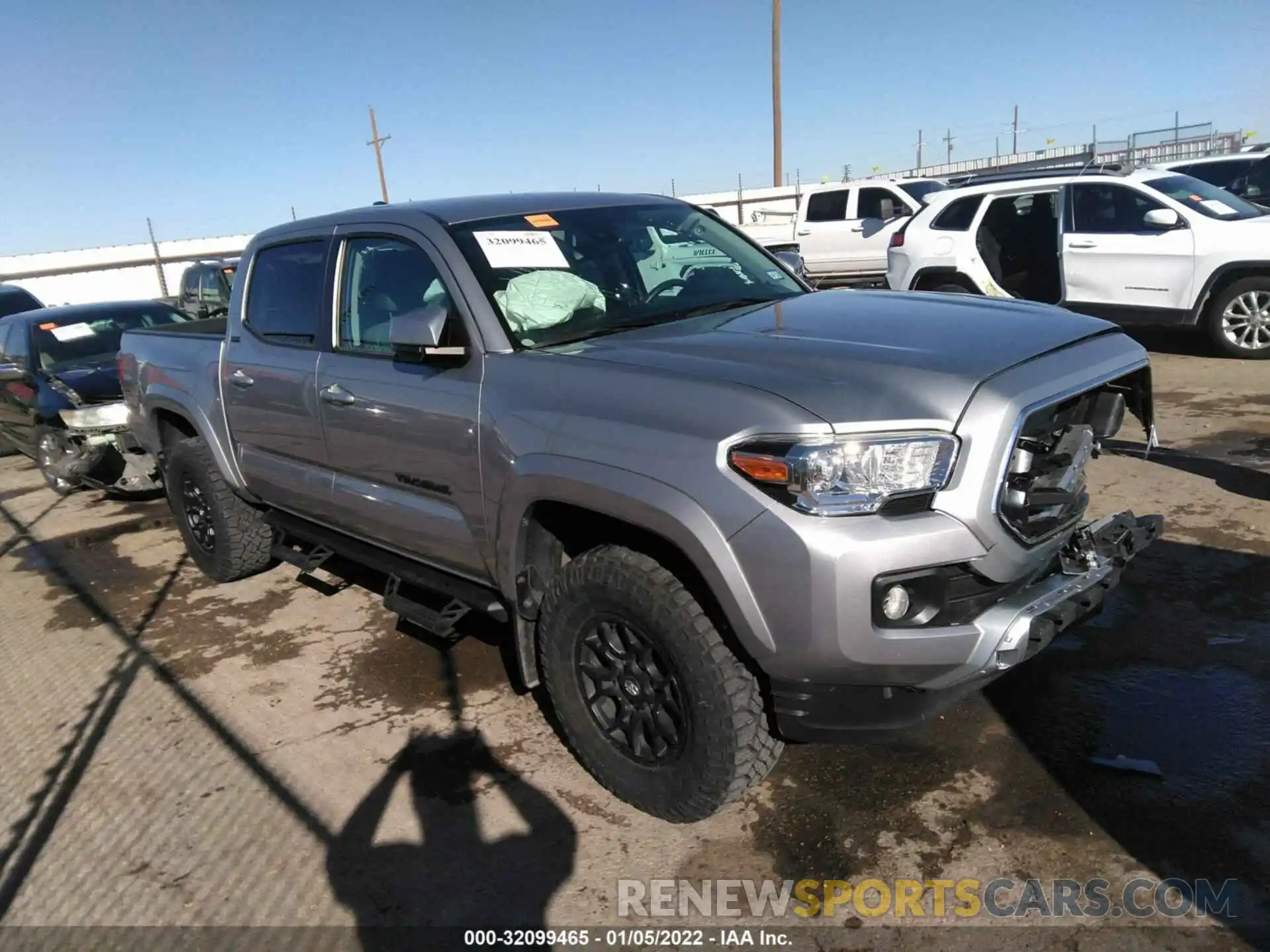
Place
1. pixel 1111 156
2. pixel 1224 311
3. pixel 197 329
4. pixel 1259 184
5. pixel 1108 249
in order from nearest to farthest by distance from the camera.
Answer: pixel 197 329 < pixel 1224 311 < pixel 1108 249 < pixel 1259 184 < pixel 1111 156

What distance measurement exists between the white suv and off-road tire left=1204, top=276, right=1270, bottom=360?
0.03ft

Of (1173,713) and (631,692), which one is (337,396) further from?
(1173,713)

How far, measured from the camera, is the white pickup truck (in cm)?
1441

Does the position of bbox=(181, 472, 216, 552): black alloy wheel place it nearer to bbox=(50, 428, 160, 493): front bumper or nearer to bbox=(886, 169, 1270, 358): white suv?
bbox=(50, 428, 160, 493): front bumper

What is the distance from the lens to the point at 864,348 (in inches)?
105

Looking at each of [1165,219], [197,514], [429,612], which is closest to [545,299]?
[429,612]

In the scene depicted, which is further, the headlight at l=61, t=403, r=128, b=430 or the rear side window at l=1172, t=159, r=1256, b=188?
the rear side window at l=1172, t=159, r=1256, b=188

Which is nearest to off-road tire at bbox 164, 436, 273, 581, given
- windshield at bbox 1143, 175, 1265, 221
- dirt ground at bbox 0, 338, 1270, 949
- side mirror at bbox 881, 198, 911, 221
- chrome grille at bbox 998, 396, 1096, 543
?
dirt ground at bbox 0, 338, 1270, 949

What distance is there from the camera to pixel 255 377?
4.34 meters

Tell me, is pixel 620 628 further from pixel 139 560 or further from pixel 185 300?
pixel 185 300

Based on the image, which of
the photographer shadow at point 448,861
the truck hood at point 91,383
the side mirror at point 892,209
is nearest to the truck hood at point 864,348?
the photographer shadow at point 448,861

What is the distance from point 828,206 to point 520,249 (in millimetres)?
12742

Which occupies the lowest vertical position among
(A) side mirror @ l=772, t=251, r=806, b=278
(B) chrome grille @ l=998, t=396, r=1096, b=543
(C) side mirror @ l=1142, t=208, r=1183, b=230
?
(B) chrome grille @ l=998, t=396, r=1096, b=543

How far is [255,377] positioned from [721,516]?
284 centimetres
